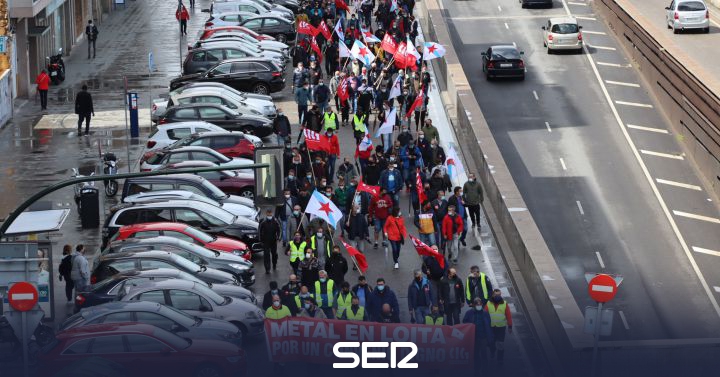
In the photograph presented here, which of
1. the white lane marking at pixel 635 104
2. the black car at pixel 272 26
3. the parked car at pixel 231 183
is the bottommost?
the black car at pixel 272 26

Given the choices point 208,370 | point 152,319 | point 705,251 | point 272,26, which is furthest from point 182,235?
point 272,26

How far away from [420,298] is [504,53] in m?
27.4

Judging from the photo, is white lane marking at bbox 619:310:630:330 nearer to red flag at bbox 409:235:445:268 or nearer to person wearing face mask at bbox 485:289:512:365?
red flag at bbox 409:235:445:268

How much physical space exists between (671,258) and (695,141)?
9729 mm

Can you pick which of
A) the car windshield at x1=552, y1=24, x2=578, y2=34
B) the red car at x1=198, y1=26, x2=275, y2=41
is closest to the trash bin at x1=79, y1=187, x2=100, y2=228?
the red car at x1=198, y1=26, x2=275, y2=41

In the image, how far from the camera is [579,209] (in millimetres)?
38375

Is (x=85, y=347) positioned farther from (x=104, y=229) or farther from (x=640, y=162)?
(x=640, y=162)

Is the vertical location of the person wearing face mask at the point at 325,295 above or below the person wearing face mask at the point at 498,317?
below

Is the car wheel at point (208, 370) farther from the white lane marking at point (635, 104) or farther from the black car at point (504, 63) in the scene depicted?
the black car at point (504, 63)

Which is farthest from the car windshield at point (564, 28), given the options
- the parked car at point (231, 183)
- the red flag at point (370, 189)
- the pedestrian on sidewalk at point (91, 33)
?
the red flag at point (370, 189)

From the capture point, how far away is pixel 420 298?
25.9 m

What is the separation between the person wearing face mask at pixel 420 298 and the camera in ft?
84.7

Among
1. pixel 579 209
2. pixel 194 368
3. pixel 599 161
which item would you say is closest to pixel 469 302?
pixel 194 368

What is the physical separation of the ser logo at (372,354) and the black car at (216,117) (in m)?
19.4
